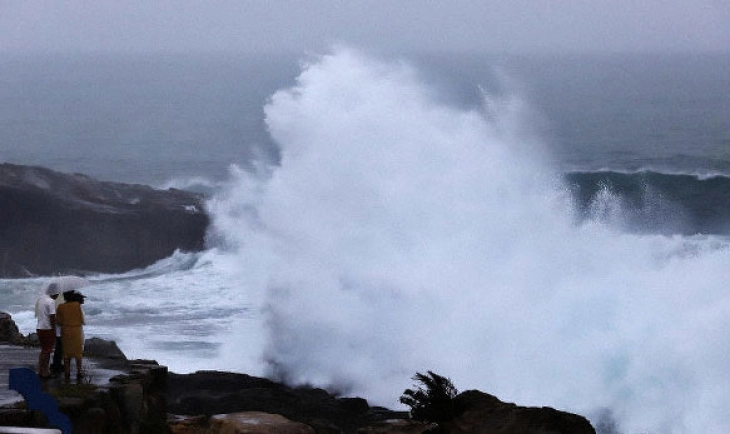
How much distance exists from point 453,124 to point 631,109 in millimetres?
74456

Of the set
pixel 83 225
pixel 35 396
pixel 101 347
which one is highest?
pixel 83 225

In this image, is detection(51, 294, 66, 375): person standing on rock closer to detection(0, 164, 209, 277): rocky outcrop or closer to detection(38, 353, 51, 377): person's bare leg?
detection(38, 353, 51, 377): person's bare leg

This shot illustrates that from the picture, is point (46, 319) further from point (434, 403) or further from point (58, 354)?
point (434, 403)

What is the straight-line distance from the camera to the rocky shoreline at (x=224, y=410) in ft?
52.5

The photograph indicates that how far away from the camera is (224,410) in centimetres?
2058

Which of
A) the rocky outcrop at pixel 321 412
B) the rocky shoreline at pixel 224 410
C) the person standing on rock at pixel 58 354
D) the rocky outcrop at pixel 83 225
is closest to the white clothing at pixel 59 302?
the person standing on rock at pixel 58 354

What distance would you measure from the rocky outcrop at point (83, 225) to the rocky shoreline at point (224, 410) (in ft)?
52.2

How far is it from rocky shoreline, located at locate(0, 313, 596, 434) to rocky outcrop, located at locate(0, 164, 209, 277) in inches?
627

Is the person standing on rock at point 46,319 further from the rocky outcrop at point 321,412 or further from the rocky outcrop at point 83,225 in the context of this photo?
the rocky outcrop at point 83,225

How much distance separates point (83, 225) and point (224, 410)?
69.0ft

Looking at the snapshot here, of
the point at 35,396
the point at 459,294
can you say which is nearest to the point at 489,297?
the point at 459,294

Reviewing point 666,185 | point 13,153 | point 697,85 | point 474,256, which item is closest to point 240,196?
point 474,256

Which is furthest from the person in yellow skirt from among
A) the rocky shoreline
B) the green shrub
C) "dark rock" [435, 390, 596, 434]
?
the green shrub

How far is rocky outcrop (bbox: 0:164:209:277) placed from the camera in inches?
1533
